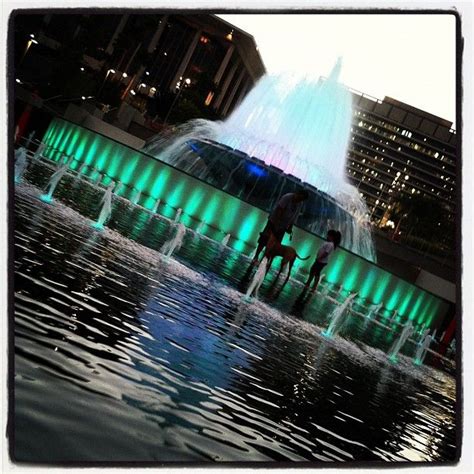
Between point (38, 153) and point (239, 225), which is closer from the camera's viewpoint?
point (38, 153)

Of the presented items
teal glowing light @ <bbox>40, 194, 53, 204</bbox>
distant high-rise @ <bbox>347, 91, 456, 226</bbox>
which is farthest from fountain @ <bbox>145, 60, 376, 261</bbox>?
distant high-rise @ <bbox>347, 91, 456, 226</bbox>

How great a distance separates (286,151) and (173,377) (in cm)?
2286

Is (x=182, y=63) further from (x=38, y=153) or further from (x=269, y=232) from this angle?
(x=269, y=232)

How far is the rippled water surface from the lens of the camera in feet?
9.49

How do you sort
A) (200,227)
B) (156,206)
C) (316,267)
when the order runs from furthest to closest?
(200,227)
(156,206)
(316,267)

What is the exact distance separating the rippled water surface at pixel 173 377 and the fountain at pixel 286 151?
13129mm

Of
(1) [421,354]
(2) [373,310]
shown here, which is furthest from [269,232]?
(2) [373,310]

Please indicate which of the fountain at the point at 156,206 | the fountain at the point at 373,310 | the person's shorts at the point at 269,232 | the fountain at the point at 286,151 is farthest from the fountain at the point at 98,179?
the person's shorts at the point at 269,232

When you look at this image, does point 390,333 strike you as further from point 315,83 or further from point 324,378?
point 315,83

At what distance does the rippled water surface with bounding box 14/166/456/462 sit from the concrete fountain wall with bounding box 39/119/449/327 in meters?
10.8

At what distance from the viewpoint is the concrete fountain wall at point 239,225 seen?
18.8m

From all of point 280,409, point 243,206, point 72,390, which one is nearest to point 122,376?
point 72,390

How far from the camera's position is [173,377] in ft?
12.1

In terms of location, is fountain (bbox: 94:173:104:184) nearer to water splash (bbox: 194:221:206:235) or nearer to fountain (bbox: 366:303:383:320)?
water splash (bbox: 194:221:206:235)
